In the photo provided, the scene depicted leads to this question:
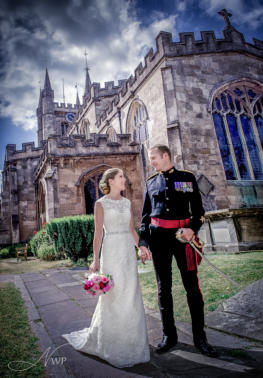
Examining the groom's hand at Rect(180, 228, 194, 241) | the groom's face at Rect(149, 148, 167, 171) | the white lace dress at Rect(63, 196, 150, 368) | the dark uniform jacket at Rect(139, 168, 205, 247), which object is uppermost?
the groom's face at Rect(149, 148, 167, 171)

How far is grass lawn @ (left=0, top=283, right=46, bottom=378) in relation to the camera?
1.98 meters

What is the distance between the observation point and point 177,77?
1128 centimetres

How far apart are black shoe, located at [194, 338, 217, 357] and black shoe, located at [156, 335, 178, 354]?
0.68 feet

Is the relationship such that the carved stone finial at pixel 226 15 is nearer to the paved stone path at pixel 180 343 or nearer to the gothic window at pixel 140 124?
the gothic window at pixel 140 124

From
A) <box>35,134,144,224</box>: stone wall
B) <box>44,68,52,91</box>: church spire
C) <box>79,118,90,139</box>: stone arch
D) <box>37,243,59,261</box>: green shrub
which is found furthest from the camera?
<box>44,68,52,91</box>: church spire

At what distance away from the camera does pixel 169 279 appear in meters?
2.43

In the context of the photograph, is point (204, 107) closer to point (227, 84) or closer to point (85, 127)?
point (227, 84)

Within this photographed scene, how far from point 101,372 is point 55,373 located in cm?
37

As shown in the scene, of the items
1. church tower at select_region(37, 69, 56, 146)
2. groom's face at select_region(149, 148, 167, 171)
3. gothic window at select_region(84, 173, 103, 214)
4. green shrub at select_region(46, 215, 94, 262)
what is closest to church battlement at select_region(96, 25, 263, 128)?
gothic window at select_region(84, 173, 103, 214)

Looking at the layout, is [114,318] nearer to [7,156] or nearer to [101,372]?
[101,372]

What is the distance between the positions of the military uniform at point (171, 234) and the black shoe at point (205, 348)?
4 cm

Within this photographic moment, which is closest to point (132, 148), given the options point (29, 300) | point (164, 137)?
point (164, 137)

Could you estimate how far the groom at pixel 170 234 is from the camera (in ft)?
7.47

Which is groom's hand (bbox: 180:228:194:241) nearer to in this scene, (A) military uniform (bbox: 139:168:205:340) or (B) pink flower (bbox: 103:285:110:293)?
(A) military uniform (bbox: 139:168:205:340)
